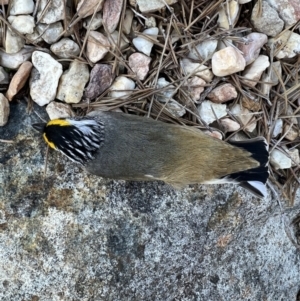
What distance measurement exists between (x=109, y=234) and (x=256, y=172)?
944mm

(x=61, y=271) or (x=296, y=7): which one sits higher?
(x=296, y=7)

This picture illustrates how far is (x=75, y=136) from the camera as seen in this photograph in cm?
271

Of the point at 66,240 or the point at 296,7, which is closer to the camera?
the point at 66,240

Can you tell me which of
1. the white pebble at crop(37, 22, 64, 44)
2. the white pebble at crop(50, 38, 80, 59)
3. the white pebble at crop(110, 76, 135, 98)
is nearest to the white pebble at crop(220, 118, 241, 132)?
the white pebble at crop(110, 76, 135, 98)

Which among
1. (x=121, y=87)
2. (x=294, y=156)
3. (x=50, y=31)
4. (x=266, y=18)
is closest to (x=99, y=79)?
(x=121, y=87)

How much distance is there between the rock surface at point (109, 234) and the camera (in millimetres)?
2760

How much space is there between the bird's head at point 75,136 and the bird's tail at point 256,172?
2.69ft

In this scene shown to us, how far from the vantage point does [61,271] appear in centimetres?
277

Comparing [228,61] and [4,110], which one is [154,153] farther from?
[4,110]

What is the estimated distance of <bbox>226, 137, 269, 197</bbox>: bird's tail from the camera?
2.90 meters

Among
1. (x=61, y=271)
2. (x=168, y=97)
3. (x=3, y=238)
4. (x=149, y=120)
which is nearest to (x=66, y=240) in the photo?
(x=61, y=271)

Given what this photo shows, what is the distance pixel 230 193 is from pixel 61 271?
3.73 ft

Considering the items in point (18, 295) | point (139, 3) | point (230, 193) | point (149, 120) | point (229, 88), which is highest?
point (139, 3)

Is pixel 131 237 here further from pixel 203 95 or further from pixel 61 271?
pixel 203 95
